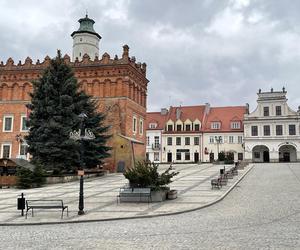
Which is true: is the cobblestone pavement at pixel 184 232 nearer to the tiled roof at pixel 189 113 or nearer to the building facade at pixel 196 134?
the building facade at pixel 196 134

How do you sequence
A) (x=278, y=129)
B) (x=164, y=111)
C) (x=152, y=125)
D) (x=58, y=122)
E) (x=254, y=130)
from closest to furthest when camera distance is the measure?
(x=58, y=122)
(x=278, y=129)
(x=254, y=130)
(x=152, y=125)
(x=164, y=111)

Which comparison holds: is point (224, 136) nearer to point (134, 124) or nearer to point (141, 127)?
point (141, 127)

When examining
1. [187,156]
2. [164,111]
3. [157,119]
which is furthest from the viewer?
[164,111]

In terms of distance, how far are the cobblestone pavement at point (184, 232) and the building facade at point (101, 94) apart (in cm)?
2784

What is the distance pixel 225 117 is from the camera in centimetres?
7056

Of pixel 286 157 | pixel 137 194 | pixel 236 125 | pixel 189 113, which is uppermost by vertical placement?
pixel 189 113

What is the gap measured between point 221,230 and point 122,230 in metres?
2.99

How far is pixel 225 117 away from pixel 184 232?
61.6 metres

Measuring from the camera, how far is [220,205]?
52.9 feet

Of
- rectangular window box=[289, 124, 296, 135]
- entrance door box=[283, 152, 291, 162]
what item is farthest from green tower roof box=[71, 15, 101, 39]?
entrance door box=[283, 152, 291, 162]

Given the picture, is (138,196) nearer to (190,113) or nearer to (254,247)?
(254,247)

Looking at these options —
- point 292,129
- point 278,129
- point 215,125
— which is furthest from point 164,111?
point 292,129

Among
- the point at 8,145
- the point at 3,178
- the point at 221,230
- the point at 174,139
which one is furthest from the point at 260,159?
the point at 221,230

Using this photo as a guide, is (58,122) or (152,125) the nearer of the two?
(58,122)
